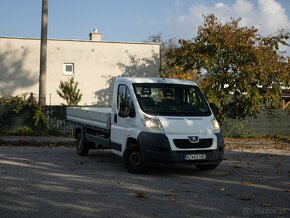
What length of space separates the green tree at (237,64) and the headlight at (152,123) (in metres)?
10.1

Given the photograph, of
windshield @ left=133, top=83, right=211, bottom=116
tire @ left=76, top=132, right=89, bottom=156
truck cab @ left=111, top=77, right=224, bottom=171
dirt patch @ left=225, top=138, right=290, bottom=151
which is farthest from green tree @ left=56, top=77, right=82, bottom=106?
windshield @ left=133, top=83, right=211, bottom=116

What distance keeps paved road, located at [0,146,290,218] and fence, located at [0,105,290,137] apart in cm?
716

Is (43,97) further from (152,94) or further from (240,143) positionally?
(152,94)

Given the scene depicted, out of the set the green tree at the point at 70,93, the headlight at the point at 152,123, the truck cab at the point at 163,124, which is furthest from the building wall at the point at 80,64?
the headlight at the point at 152,123

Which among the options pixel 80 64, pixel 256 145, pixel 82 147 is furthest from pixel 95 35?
pixel 82 147

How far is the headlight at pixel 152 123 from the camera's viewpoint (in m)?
9.81

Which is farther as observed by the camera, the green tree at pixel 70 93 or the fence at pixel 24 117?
the green tree at pixel 70 93

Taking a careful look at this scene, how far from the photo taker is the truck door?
1048cm

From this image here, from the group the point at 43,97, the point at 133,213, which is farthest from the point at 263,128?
the point at 133,213

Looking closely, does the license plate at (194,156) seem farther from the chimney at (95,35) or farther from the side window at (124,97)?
the chimney at (95,35)

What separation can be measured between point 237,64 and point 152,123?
11062 millimetres

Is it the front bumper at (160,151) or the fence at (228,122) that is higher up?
the fence at (228,122)

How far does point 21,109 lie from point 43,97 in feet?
3.49

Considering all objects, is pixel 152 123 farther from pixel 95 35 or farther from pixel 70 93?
pixel 95 35
